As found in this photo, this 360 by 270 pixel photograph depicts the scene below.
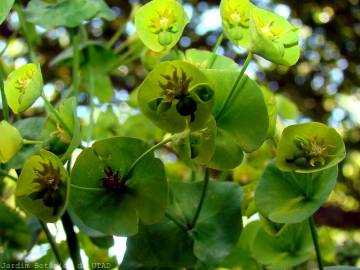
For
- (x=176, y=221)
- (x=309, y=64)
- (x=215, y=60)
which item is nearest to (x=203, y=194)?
(x=176, y=221)

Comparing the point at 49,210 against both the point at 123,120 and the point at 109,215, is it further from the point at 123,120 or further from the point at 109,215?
the point at 123,120

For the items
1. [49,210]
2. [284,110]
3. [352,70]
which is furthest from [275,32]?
[352,70]

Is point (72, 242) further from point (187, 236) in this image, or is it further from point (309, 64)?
point (309, 64)

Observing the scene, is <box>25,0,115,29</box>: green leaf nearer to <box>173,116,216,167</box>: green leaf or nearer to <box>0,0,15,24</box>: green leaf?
<box>0,0,15,24</box>: green leaf

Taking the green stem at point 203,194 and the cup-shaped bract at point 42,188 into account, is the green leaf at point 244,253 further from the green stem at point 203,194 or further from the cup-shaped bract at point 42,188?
the cup-shaped bract at point 42,188

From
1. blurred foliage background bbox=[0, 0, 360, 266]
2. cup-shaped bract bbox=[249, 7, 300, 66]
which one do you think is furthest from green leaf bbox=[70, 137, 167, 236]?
blurred foliage background bbox=[0, 0, 360, 266]
